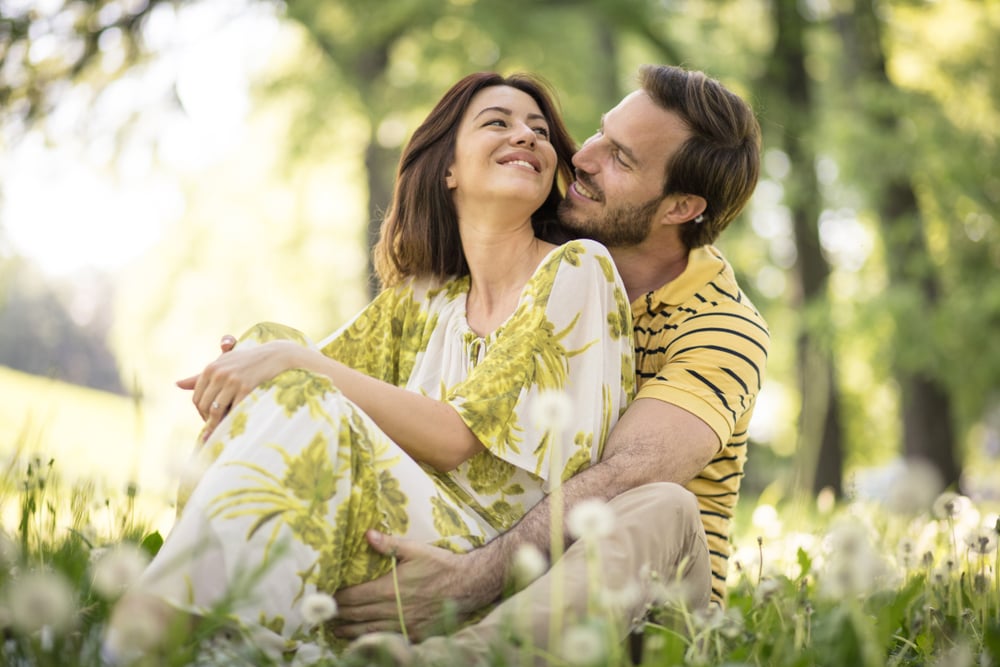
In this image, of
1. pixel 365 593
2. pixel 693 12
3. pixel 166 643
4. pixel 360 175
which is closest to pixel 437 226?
pixel 365 593

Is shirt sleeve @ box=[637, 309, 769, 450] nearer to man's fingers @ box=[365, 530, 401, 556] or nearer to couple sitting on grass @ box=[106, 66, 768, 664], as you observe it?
couple sitting on grass @ box=[106, 66, 768, 664]

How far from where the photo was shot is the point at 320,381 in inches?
81.5

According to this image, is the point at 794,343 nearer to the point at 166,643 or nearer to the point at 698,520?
the point at 698,520

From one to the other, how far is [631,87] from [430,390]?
336 inches

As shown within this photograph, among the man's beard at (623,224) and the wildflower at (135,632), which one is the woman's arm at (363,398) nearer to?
the wildflower at (135,632)

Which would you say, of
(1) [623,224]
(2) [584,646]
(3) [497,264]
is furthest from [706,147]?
(2) [584,646]

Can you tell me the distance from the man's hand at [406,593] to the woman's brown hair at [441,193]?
129 centimetres

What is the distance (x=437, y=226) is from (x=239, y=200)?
1188cm

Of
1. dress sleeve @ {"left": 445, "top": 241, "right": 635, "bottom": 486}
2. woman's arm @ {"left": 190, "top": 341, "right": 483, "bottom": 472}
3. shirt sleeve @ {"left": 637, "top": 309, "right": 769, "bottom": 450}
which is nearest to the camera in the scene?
woman's arm @ {"left": 190, "top": 341, "right": 483, "bottom": 472}

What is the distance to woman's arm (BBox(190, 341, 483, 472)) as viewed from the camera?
2.14m

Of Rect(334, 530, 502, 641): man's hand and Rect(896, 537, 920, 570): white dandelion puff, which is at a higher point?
Rect(896, 537, 920, 570): white dandelion puff

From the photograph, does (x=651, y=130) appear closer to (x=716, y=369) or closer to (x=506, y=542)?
(x=716, y=369)

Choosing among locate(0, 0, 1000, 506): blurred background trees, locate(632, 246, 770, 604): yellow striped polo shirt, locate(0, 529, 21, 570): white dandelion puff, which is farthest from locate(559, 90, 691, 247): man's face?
locate(0, 0, 1000, 506): blurred background trees

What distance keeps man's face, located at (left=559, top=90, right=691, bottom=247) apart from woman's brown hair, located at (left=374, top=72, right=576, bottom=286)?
4.5 inches
